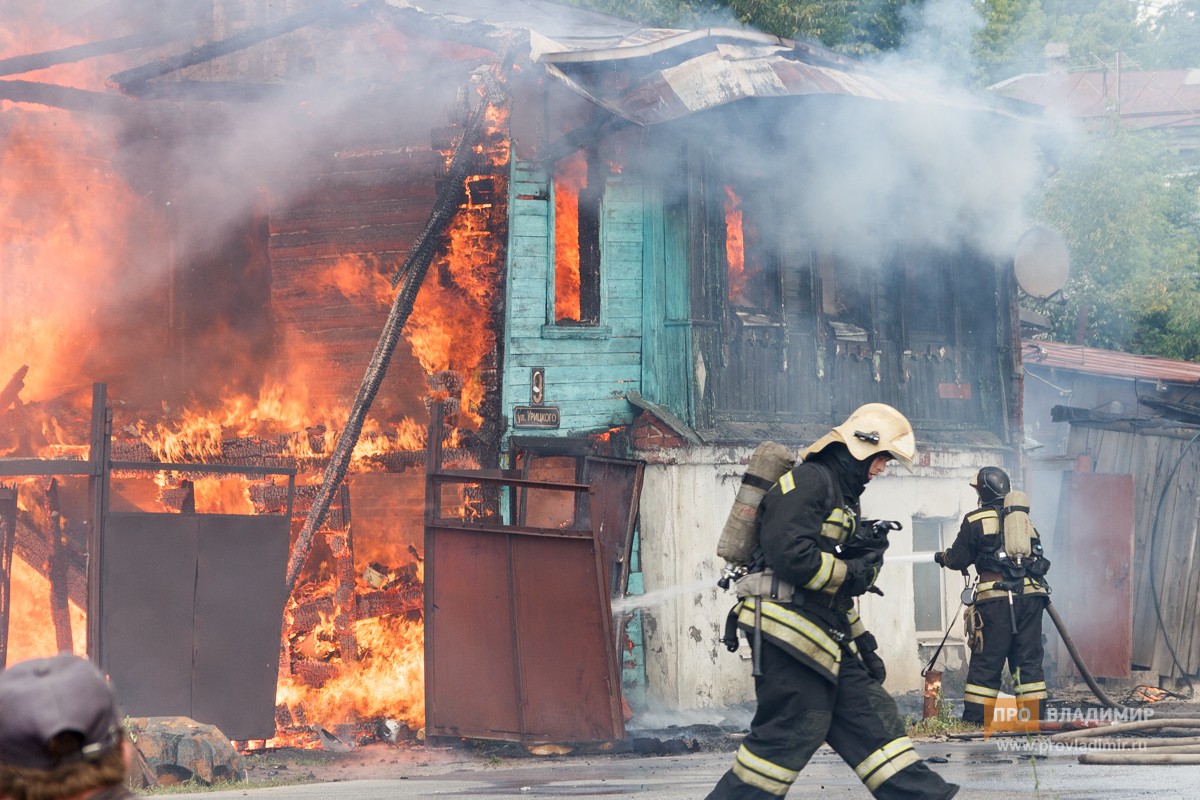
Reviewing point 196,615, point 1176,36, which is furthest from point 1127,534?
point 1176,36

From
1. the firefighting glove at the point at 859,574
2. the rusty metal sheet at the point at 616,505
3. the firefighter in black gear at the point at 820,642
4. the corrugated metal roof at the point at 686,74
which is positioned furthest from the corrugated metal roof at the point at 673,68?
the firefighting glove at the point at 859,574

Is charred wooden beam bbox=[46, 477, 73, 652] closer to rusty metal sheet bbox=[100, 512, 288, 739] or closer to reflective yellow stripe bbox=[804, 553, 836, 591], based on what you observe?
rusty metal sheet bbox=[100, 512, 288, 739]

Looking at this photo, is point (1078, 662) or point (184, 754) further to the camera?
point (1078, 662)

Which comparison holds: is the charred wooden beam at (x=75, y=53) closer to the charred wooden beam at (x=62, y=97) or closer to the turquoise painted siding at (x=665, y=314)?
the charred wooden beam at (x=62, y=97)

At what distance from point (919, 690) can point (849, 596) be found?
360 inches

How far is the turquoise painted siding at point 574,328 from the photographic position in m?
12.3

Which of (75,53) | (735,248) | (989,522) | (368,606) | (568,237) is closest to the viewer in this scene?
(989,522)

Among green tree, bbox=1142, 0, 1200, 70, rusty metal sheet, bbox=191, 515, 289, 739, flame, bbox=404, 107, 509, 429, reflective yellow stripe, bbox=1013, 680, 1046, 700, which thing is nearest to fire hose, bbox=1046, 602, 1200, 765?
reflective yellow stripe, bbox=1013, 680, 1046, 700

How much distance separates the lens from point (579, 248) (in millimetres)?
12742

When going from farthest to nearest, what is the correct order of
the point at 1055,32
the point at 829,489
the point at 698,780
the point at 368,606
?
1. the point at 1055,32
2. the point at 368,606
3. the point at 698,780
4. the point at 829,489

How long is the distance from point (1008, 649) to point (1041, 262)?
6.57 metres

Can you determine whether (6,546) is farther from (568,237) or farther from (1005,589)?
(1005,589)

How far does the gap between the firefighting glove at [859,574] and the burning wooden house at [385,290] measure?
19.0 feet

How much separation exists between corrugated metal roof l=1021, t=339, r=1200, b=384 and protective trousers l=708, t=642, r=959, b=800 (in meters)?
13.5
